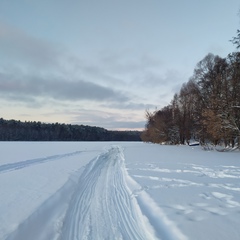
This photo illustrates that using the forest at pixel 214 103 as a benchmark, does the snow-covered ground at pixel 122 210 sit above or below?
below

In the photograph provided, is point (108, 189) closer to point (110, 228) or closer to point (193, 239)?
point (110, 228)

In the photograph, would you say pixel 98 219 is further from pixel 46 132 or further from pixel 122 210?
pixel 46 132

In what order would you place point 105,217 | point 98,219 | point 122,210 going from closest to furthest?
point 98,219 < point 105,217 < point 122,210

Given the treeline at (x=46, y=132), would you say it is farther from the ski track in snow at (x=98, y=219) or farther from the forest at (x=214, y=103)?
the ski track in snow at (x=98, y=219)

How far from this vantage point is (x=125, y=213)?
5.05 meters

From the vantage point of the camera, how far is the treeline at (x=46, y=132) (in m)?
107

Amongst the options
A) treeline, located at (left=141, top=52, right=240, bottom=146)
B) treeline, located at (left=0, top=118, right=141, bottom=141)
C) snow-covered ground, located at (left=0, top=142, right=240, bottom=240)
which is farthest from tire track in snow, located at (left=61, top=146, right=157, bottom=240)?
treeline, located at (left=0, top=118, right=141, bottom=141)

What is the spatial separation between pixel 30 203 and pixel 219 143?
102ft

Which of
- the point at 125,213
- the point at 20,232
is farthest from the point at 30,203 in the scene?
the point at 125,213

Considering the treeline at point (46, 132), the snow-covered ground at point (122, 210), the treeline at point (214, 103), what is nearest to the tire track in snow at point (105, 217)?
the snow-covered ground at point (122, 210)

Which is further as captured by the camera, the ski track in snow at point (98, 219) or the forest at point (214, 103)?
the forest at point (214, 103)

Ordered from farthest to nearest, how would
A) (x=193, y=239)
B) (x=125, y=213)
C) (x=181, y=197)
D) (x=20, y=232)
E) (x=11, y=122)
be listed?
(x=11, y=122), (x=181, y=197), (x=125, y=213), (x=20, y=232), (x=193, y=239)

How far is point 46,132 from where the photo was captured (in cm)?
11912

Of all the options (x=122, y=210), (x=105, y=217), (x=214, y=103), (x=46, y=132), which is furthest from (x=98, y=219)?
(x=46, y=132)
